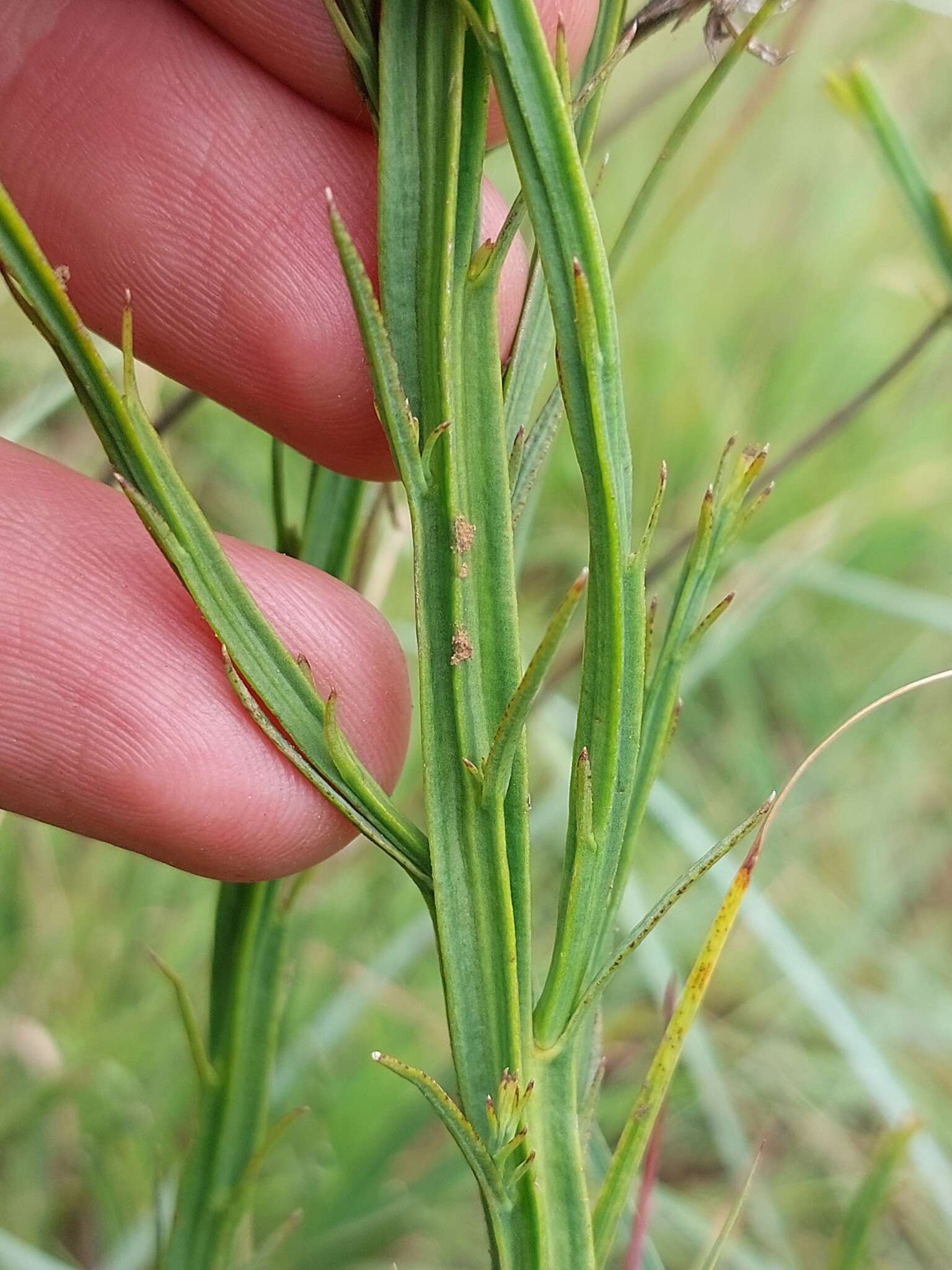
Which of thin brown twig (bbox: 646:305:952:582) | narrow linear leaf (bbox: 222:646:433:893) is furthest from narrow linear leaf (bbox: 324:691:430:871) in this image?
thin brown twig (bbox: 646:305:952:582)

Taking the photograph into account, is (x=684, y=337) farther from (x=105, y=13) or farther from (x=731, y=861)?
(x=105, y=13)

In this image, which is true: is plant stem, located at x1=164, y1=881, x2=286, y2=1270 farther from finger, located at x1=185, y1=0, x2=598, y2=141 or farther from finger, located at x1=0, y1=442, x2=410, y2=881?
finger, located at x1=185, y1=0, x2=598, y2=141

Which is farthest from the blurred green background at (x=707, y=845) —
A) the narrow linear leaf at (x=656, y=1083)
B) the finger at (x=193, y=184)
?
the narrow linear leaf at (x=656, y=1083)

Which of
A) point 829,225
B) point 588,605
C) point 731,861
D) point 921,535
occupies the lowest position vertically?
point 588,605

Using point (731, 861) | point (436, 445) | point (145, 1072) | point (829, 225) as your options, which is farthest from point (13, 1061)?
point (829, 225)

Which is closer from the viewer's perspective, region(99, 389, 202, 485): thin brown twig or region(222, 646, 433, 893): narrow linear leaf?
region(222, 646, 433, 893): narrow linear leaf

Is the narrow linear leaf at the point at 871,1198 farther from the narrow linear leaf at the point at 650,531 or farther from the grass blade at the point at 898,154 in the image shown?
the grass blade at the point at 898,154
